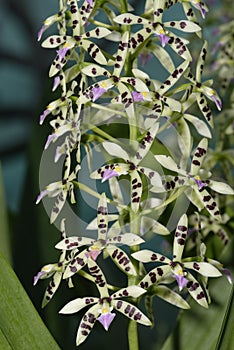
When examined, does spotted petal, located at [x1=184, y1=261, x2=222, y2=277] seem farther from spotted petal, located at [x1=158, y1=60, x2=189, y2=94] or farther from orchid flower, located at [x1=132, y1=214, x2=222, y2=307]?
spotted petal, located at [x1=158, y1=60, x2=189, y2=94]

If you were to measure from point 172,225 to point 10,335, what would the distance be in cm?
19

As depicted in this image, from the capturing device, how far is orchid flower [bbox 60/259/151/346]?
0.48 meters

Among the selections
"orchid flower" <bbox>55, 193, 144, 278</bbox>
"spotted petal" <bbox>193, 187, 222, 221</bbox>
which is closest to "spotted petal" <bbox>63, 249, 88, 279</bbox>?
"orchid flower" <bbox>55, 193, 144, 278</bbox>

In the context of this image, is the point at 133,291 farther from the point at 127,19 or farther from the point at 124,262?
the point at 127,19

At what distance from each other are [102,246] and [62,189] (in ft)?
0.18

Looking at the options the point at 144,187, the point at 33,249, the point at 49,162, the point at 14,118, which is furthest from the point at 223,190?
the point at 14,118

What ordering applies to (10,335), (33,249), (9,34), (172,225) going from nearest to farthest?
(10,335) → (172,225) → (33,249) → (9,34)

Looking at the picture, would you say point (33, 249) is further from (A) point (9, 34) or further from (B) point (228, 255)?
(A) point (9, 34)

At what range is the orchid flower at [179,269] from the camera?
19.0 inches

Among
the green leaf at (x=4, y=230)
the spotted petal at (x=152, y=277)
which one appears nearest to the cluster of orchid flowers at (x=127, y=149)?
the spotted petal at (x=152, y=277)

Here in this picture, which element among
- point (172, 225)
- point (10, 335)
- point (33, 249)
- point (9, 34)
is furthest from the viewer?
point (9, 34)

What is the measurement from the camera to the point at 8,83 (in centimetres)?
124

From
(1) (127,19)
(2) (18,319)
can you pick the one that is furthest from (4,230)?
(1) (127,19)

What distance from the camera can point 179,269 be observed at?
48 centimetres
